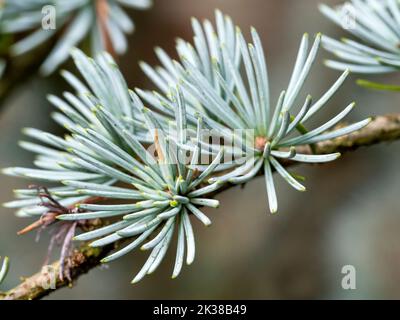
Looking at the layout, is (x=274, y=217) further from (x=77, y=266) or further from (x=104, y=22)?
(x=77, y=266)

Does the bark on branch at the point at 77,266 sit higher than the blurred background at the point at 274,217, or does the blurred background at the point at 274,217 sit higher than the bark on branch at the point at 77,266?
the blurred background at the point at 274,217

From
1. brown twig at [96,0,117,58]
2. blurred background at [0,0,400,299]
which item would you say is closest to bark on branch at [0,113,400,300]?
brown twig at [96,0,117,58]

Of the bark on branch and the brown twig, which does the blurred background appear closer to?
the brown twig

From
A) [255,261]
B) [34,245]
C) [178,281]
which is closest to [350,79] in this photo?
[255,261]

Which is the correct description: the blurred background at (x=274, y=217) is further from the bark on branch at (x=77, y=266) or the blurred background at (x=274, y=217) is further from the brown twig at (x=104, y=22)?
the bark on branch at (x=77, y=266)

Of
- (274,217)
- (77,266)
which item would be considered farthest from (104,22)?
(274,217)

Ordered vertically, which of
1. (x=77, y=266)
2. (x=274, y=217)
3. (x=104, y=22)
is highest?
(x=104, y=22)

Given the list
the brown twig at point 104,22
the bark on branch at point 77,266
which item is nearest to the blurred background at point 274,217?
the brown twig at point 104,22
